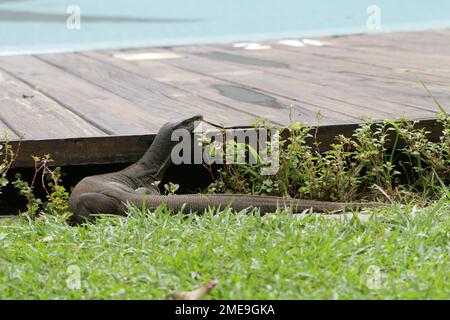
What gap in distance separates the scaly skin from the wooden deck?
8 centimetres

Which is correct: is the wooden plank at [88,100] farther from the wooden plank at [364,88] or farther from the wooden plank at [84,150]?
the wooden plank at [364,88]

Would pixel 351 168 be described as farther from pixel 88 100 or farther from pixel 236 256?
pixel 88 100

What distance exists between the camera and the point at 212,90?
17.5 ft

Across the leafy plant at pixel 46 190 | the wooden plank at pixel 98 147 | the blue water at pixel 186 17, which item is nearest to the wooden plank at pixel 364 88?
the wooden plank at pixel 98 147

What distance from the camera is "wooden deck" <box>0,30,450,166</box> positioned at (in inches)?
162

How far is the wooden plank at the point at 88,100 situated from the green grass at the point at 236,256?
780mm

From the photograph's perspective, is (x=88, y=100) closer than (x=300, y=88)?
Yes

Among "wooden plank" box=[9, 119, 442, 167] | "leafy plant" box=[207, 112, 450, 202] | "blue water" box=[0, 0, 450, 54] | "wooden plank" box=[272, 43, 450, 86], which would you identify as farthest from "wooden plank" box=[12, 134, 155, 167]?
"blue water" box=[0, 0, 450, 54]

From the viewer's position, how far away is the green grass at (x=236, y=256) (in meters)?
2.68

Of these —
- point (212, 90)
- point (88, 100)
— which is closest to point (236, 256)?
point (88, 100)

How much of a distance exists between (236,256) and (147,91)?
8.24 feet

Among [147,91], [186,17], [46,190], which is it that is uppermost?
[147,91]
